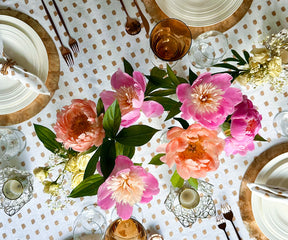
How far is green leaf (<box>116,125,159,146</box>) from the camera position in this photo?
782mm

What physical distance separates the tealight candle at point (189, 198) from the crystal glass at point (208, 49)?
50 cm

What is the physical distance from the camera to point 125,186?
69 centimetres

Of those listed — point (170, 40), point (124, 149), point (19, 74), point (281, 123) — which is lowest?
point (281, 123)

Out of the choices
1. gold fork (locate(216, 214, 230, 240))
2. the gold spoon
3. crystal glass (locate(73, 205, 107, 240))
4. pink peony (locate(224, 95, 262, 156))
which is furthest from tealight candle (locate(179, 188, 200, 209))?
the gold spoon

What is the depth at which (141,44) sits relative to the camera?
1.25 meters

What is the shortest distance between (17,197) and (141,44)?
0.79 meters

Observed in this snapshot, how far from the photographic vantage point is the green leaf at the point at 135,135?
78 centimetres

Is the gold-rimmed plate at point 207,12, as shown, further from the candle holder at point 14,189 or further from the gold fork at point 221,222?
the candle holder at point 14,189

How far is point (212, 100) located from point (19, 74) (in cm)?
83

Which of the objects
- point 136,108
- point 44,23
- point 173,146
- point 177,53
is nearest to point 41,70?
point 44,23

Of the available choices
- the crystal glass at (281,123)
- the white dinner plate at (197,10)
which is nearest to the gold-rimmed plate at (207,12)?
the white dinner plate at (197,10)

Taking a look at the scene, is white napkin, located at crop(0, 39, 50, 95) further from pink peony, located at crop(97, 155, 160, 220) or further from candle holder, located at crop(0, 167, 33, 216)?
pink peony, located at crop(97, 155, 160, 220)

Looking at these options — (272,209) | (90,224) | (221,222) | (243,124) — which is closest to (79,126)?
(243,124)

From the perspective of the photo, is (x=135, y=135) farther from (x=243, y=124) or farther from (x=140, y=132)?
(x=243, y=124)
